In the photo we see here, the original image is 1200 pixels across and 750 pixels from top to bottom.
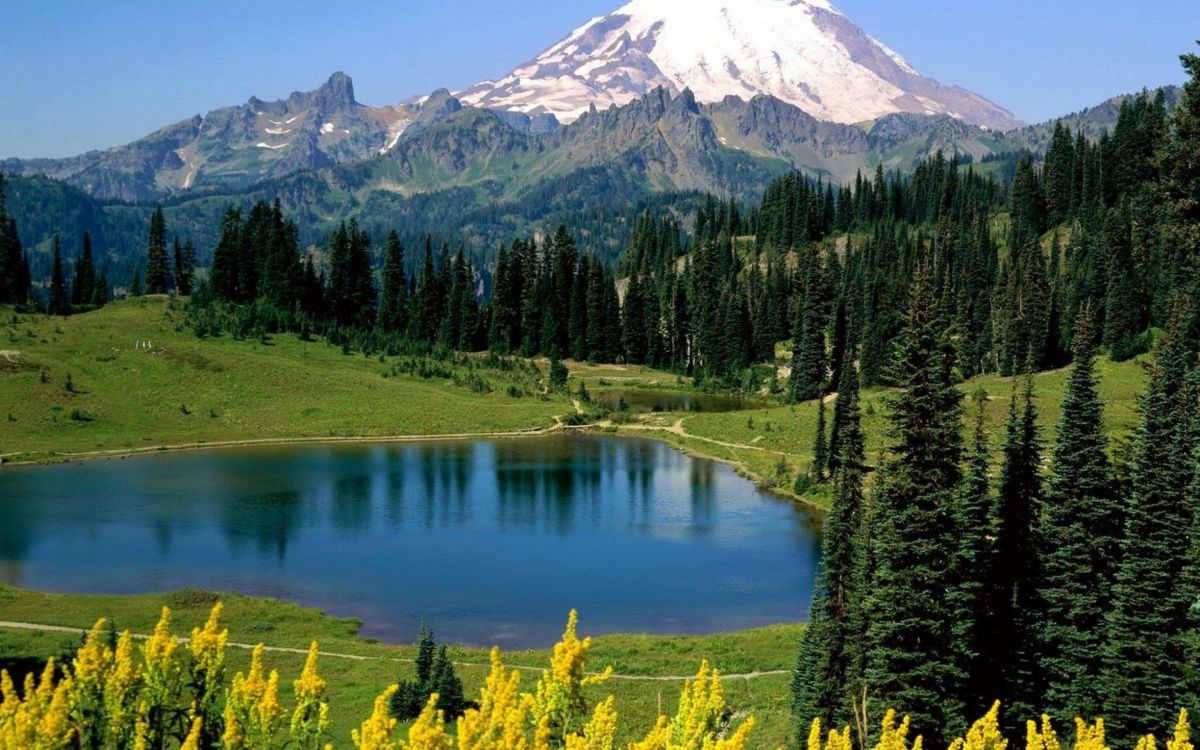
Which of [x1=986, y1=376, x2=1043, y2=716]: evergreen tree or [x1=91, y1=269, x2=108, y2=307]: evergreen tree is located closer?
[x1=986, y1=376, x2=1043, y2=716]: evergreen tree

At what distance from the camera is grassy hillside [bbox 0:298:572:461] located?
344 ft

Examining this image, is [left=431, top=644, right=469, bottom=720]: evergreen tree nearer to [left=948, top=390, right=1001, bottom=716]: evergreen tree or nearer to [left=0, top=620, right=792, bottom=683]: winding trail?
[left=0, top=620, right=792, bottom=683]: winding trail

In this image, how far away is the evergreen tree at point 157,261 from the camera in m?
160

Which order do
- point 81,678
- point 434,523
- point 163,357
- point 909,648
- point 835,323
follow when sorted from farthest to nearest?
1. point 835,323
2. point 163,357
3. point 434,523
4. point 909,648
5. point 81,678

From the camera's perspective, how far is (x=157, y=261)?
16125cm

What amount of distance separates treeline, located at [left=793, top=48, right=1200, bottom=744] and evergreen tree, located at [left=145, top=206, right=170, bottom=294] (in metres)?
143

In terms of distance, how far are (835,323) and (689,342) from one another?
31451mm

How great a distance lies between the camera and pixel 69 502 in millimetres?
76188

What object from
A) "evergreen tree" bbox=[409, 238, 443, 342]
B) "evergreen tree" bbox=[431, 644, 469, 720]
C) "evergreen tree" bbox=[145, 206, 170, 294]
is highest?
"evergreen tree" bbox=[145, 206, 170, 294]

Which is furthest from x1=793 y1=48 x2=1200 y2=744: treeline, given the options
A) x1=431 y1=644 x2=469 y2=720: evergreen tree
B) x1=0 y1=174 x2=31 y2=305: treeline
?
x1=0 y1=174 x2=31 y2=305: treeline

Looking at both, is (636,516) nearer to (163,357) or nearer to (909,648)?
(909,648)

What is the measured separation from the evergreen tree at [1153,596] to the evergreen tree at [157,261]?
151m

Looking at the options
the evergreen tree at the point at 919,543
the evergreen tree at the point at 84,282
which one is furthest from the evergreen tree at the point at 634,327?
the evergreen tree at the point at 919,543

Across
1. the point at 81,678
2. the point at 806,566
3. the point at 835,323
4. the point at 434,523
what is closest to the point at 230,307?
the point at 434,523
